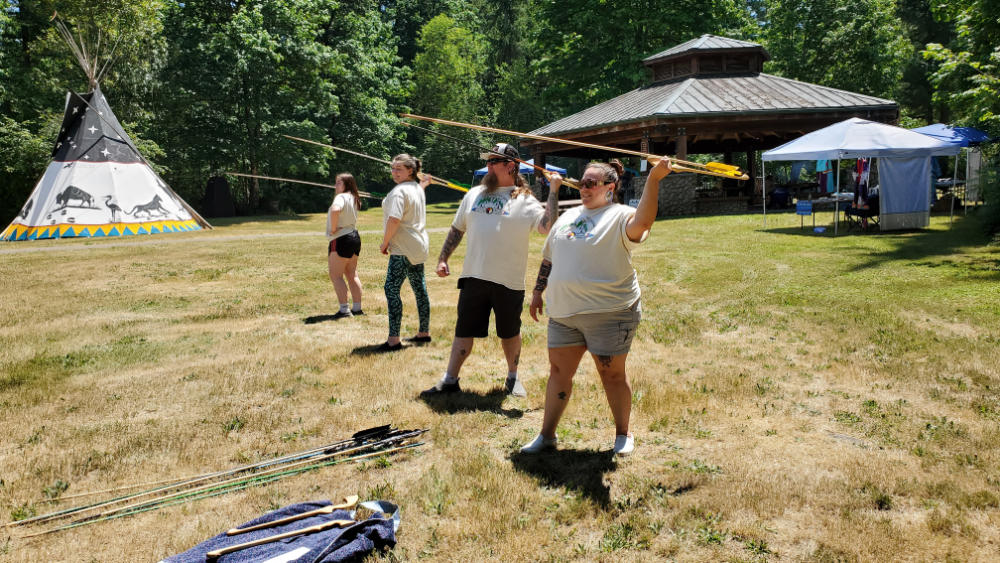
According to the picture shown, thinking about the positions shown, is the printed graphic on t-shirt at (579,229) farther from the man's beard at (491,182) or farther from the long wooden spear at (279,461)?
the long wooden spear at (279,461)

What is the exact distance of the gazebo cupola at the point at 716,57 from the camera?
26312mm

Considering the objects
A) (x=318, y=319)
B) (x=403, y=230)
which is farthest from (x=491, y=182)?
(x=318, y=319)

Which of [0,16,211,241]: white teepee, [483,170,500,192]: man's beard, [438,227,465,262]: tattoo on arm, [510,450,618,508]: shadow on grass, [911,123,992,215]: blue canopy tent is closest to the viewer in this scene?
[510,450,618,508]: shadow on grass

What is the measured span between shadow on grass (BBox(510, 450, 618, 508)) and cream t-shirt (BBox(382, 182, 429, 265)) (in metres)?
2.85

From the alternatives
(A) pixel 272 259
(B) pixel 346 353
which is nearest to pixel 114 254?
(A) pixel 272 259

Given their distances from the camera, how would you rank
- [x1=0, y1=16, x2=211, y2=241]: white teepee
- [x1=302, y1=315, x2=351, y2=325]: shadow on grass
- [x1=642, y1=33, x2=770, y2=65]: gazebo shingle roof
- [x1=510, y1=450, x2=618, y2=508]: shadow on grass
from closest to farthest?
[x1=510, y1=450, x2=618, y2=508]: shadow on grass < [x1=302, y1=315, x2=351, y2=325]: shadow on grass < [x1=0, y1=16, x2=211, y2=241]: white teepee < [x1=642, y1=33, x2=770, y2=65]: gazebo shingle roof

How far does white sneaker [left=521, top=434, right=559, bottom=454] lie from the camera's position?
13.7 ft

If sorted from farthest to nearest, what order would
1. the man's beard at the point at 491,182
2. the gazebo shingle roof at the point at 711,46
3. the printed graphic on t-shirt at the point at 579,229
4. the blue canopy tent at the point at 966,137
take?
the gazebo shingle roof at the point at 711,46
the blue canopy tent at the point at 966,137
the man's beard at the point at 491,182
the printed graphic on t-shirt at the point at 579,229

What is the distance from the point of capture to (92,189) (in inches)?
826

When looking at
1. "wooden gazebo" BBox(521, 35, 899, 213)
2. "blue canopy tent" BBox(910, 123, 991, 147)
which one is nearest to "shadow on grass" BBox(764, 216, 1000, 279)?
"blue canopy tent" BBox(910, 123, 991, 147)

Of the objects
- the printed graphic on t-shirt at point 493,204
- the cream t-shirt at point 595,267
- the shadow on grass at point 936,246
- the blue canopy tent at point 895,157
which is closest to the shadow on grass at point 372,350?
the printed graphic on t-shirt at point 493,204

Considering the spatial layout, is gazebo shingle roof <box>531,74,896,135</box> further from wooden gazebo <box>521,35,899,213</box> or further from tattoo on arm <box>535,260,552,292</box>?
Answer: tattoo on arm <box>535,260,552,292</box>

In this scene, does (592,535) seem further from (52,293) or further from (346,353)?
(52,293)

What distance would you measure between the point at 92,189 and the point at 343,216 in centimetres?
1732
